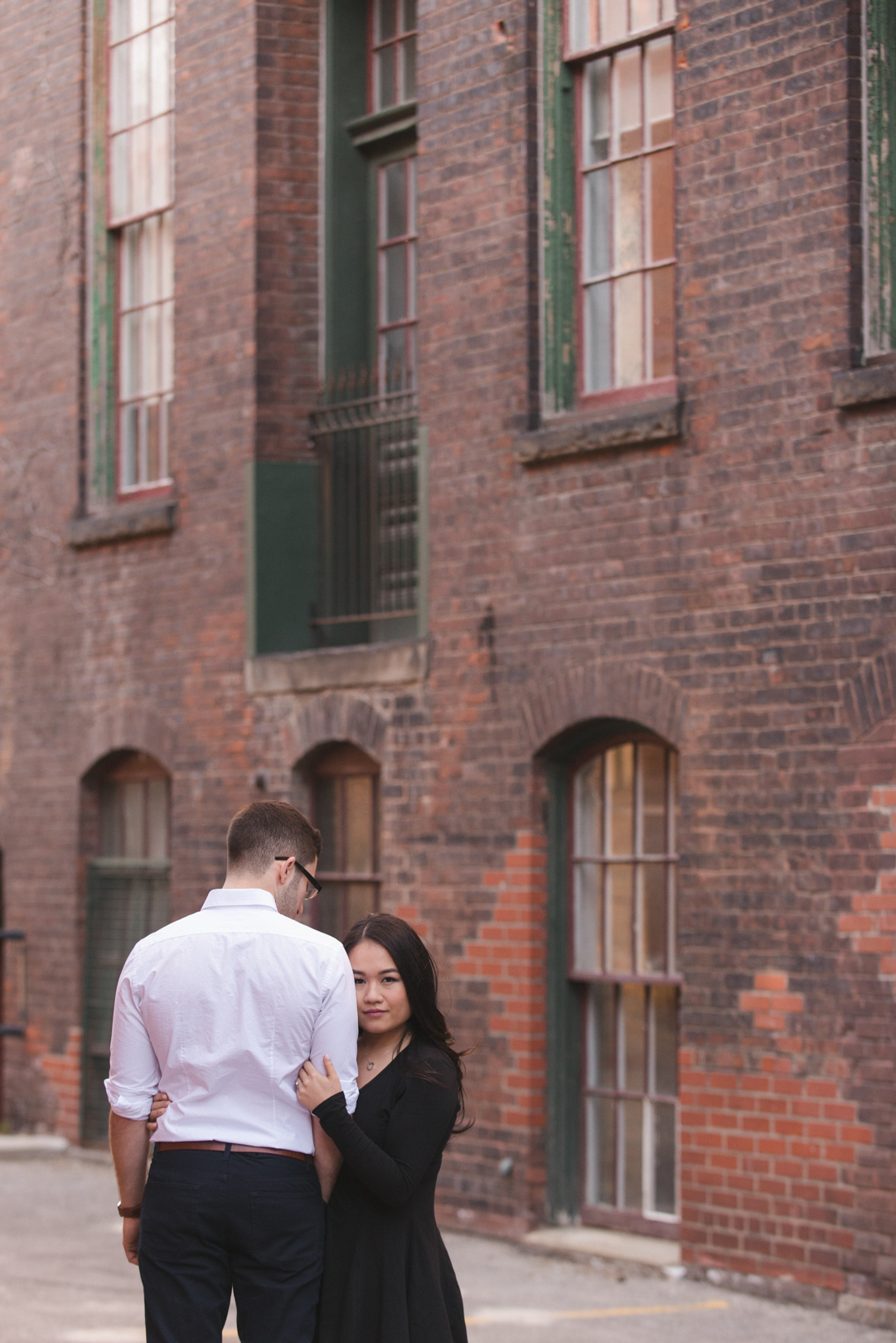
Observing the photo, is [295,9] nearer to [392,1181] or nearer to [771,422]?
[771,422]

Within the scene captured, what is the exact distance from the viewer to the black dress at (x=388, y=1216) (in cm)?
419

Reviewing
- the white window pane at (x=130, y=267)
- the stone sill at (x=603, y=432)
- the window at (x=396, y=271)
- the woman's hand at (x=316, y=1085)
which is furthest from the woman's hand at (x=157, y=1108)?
the white window pane at (x=130, y=267)

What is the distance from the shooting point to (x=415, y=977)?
444cm

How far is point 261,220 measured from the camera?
11.5 m

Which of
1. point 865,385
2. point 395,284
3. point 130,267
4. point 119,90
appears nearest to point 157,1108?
point 865,385

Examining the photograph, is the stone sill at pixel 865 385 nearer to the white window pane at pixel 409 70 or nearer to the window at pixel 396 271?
the window at pixel 396 271

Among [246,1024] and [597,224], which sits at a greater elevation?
[597,224]

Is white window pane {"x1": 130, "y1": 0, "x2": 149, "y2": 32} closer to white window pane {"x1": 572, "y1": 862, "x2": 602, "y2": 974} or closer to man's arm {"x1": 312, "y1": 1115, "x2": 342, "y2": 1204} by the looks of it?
white window pane {"x1": 572, "y1": 862, "x2": 602, "y2": 974}

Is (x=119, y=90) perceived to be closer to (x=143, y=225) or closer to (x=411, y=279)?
(x=143, y=225)

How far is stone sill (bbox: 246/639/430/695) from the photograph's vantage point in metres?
10.2

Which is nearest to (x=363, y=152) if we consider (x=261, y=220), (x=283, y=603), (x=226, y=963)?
(x=261, y=220)

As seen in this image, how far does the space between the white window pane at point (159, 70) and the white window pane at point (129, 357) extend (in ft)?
4.60

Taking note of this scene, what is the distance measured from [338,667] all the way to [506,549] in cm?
154

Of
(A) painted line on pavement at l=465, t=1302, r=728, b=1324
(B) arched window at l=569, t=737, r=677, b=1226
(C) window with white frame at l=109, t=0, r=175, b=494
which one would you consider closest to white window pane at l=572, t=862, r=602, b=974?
(B) arched window at l=569, t=737, r=677, b=1226
